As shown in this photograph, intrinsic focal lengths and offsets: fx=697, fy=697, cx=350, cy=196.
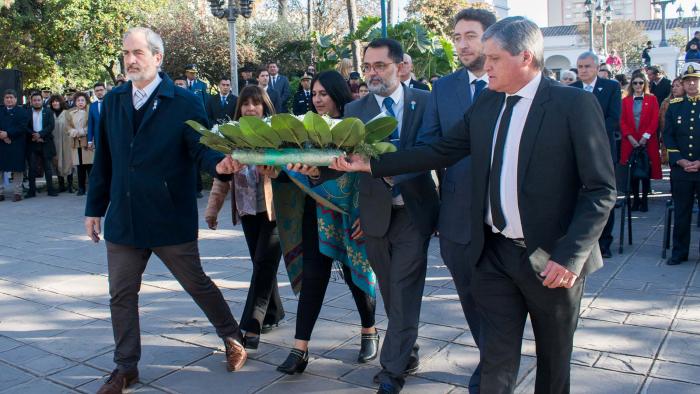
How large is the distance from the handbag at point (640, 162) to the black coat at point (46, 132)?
35.0 feet

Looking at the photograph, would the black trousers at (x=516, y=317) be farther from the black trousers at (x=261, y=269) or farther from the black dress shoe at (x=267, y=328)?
the black dress shoe at (x=267, y=328)

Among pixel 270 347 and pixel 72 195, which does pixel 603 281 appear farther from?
pixel 72 195

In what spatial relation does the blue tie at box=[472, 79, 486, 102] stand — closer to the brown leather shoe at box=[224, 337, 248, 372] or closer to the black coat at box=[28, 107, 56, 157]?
the brown leather shoe at box=[224, 337, 248, 372]

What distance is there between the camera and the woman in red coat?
9.59m

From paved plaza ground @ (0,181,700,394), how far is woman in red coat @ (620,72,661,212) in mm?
2499

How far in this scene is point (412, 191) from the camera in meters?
3.93

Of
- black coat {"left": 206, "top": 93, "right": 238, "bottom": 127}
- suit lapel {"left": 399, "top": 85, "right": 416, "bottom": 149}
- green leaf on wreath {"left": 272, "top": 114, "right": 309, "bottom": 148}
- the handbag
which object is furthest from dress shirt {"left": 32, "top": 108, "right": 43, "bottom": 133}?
green leaf on wreath {"left": 272, "top": 114, "right": 309, "bottom": 148}

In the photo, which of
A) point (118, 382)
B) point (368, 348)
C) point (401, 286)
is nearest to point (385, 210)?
point (401, 286)

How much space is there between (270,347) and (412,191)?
1620 mm

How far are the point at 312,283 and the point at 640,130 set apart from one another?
705 centimetres

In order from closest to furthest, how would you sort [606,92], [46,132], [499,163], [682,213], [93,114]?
[499,163], [682,213], [606,92], [93,114], [46,132]

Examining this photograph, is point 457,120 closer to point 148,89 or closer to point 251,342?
point 148,89

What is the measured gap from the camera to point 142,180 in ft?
13.0

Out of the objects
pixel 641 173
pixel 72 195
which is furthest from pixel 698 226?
pixel 72 195
